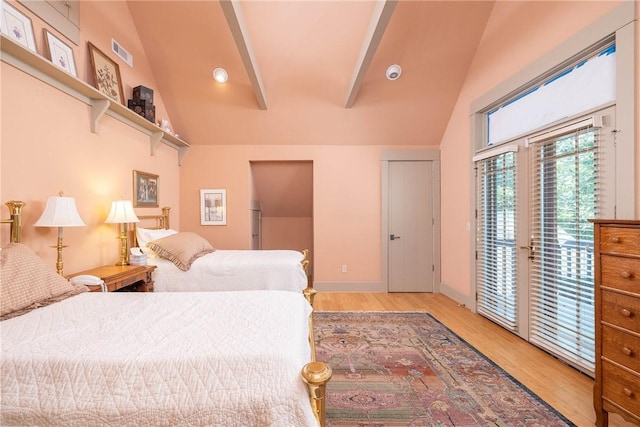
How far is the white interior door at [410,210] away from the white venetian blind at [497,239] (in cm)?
105

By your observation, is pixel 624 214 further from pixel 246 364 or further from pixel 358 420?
pixel 246 364

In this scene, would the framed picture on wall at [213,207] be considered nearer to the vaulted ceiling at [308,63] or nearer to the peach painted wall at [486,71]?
the vaulted ceiling at [308,63]

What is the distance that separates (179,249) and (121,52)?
2417 mm

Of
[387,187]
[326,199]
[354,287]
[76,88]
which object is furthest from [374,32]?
[354,287]

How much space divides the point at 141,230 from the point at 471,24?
185 inches

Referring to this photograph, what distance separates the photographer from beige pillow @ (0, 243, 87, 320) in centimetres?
138

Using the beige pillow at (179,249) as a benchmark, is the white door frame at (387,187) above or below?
above

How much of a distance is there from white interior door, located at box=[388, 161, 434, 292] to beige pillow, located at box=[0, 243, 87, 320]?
4.03 metres

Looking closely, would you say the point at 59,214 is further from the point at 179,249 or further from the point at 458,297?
the point at 458,297

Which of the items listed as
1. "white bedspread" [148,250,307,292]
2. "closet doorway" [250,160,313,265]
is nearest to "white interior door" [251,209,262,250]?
"closet doorway" [250,160,313,265]

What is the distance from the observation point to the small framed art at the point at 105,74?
106 inches

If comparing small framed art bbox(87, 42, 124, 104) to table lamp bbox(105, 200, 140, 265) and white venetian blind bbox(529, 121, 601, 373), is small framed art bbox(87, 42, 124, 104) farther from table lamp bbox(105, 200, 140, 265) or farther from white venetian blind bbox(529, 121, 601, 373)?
white venetian blind bbox(529, 121, 601, 373)

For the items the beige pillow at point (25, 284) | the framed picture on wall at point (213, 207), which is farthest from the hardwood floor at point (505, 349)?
the beige pillow at point (25, 284)

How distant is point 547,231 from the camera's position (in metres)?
2.51
